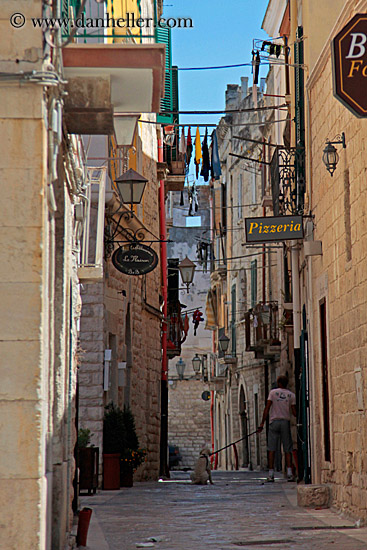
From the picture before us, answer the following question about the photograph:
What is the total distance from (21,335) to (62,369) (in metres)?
1.75

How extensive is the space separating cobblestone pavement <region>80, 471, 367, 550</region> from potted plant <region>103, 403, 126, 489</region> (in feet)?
2.13

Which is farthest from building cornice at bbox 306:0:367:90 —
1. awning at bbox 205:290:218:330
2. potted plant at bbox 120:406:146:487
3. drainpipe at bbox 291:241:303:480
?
awning at bbox 205:290:218:330

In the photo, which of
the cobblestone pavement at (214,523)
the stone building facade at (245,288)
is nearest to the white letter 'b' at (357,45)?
the cobblestone pavement at (214,523)

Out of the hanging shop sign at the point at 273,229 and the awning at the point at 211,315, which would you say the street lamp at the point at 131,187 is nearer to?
the hanging shop sign at the point at 273,229

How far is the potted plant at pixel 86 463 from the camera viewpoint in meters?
13.5

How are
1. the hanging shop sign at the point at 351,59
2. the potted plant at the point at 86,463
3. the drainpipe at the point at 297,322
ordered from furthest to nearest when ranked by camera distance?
the drainpipe at the point at 297,322 < the potted plant at the point at 86,463 < the hanging shop sign at the point at 351,59

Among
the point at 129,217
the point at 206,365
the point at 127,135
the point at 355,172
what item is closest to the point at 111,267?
the point at 129,217

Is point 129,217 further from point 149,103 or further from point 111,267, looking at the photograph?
point 149,103

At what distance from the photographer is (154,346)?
2353 cm

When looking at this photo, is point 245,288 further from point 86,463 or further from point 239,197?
point 86,463

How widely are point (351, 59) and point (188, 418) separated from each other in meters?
42.8

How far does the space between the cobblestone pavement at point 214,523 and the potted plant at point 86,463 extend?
0.23m

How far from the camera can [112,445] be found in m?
16.1

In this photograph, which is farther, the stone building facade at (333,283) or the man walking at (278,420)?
the man walking at (278,420)
